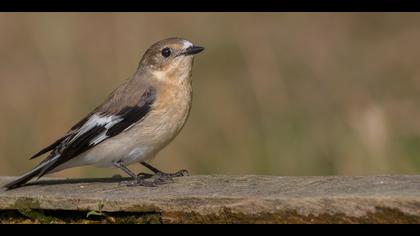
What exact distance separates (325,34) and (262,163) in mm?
4193

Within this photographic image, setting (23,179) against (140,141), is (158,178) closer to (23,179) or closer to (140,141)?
(140,141)

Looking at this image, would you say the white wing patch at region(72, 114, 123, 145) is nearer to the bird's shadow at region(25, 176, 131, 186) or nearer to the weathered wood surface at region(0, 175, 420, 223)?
the bird's shadow at region(25, 176, 131, 186)

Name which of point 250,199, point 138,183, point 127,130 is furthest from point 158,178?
point 250,199

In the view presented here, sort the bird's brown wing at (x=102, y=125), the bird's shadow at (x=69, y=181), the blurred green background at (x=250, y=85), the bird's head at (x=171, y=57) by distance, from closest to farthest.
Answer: the bird's shadow at (x=69, y=181) → the bird's brown wing at (x=102, y=125) → the bird's head at (x=171, y=57) → the blurred green background at (x=250, y=85)

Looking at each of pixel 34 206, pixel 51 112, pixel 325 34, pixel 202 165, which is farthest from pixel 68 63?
pixel 34 206

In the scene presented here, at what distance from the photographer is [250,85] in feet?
33.0

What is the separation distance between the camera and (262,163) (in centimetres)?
823

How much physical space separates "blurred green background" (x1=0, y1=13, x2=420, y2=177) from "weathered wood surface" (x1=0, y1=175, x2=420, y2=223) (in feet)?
8.72

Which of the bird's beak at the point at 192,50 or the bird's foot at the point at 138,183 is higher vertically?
the bird's beak at the point at 192,50

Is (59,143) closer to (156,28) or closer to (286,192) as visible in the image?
(286,192)

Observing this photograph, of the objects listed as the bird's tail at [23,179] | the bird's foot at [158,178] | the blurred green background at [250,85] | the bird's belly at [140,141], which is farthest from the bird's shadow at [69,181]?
the blurred green background at [250,85]

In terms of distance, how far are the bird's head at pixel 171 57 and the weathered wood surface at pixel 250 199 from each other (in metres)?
1.63

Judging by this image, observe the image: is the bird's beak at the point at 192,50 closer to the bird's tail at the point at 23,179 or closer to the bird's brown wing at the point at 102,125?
the bird's brown wing at the point at 102,125

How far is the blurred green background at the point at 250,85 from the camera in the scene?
822cm
